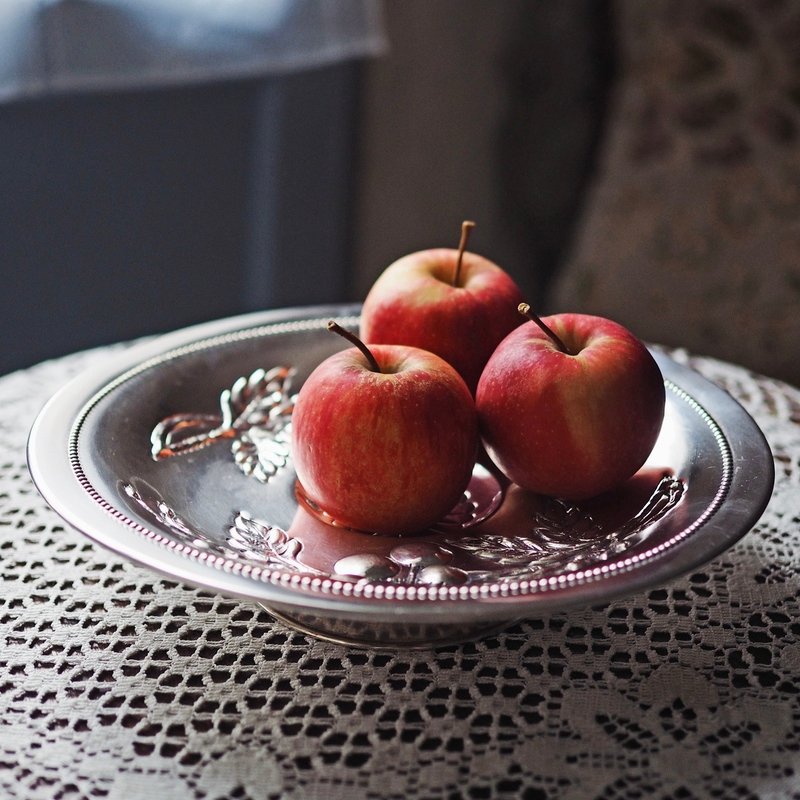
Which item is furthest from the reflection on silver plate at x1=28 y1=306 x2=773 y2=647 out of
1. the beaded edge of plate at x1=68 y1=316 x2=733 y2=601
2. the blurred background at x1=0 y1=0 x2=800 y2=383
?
the blurred background at x1=0 y1=0 x2=800 y2=383

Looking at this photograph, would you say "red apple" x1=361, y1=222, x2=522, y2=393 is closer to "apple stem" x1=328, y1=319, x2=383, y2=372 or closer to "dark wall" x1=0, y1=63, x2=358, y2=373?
"apple stem" x1=328, y1=319, x2=383, y2=372

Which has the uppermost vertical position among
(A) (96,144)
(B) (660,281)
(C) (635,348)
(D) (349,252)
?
(C) (635,348)

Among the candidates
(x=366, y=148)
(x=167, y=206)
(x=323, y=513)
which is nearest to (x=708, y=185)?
(x=366, y=148)

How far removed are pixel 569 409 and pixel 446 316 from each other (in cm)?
12

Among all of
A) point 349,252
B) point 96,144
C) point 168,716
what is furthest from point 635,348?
point 349,252

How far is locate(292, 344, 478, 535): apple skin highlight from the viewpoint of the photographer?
0.55 metres

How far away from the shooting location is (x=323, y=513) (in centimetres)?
59

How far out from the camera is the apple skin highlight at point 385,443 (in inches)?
21.5

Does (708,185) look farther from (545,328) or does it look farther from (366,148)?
(545,328)

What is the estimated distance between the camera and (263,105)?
1539 mm

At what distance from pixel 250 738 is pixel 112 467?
0.60ft

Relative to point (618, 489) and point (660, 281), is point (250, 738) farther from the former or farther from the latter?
point (660, 281)

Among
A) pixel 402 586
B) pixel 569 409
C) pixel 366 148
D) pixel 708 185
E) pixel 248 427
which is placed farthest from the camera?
pixel 366 148

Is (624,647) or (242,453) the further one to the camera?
(242,453)
